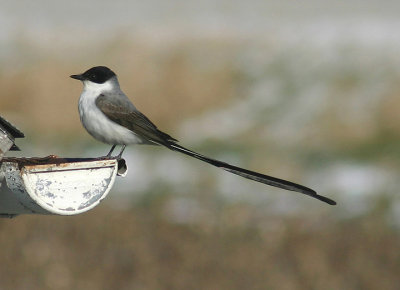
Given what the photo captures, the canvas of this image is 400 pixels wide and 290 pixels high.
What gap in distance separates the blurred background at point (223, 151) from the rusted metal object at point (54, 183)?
583cm

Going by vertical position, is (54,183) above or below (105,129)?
below

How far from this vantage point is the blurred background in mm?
10273

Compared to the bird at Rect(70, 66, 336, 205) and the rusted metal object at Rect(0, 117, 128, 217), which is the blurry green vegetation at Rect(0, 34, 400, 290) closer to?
the bird at Rect(70, 66, 336, 205)

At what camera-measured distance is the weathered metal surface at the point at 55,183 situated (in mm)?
4055

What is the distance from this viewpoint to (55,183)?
4.11 metres

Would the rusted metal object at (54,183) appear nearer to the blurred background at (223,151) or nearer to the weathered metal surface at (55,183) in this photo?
the weathered metal surface at (55,183)

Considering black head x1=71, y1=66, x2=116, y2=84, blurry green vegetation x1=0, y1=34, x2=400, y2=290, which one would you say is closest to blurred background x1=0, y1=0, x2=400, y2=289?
blurry green vegetation x1=0, y1=34, x2=400, y2=290

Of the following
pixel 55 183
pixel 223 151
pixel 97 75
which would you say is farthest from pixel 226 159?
pixel 55 183

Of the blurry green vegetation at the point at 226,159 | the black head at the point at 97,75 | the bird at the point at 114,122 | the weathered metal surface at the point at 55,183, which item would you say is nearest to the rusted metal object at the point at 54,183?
the weathered metal surface at the point at 55,183

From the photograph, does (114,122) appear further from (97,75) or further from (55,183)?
(55,183)

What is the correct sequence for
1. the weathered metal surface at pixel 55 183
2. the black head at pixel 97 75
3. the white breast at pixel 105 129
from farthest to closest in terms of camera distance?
the black head at pixel 97 75
the white breast at pixel 105 129
the weathered metal surface at pixel 55 183

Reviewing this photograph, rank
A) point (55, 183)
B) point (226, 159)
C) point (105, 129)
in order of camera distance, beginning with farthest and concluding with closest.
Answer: point (226, 159) → point (105, 129) → point (55, 183)

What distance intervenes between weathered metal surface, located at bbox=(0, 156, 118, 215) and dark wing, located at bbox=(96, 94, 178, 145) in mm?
1963

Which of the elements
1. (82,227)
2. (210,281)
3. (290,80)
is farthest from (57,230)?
(290,80)
